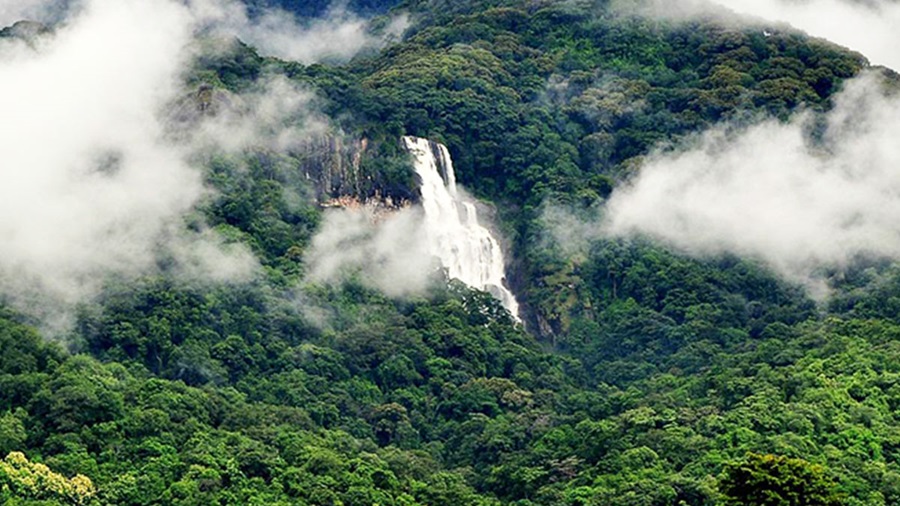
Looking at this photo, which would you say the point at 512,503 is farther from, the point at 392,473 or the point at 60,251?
the point at 60,251

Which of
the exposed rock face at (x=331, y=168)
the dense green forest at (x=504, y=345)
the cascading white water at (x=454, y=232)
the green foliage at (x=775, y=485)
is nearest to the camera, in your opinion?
the green foliage at (x=775, y=485)

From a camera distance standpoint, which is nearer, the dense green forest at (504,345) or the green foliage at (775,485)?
the green foliage at (775,485)

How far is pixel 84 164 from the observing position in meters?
99.1

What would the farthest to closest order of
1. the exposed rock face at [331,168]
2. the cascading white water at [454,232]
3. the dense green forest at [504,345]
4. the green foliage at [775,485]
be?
the cascading white water at [454,232] < the exposed rock face at [331,168] < the dense green forest at [504,345] < the green foliage at [775,485]

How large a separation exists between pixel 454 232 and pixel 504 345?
12.0 meters

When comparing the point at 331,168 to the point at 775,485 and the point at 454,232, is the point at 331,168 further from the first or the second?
the point at 775,485

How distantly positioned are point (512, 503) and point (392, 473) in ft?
15.6

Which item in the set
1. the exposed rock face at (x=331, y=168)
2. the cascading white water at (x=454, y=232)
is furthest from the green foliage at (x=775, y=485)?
the exposed rock face at (x=331, y=168)

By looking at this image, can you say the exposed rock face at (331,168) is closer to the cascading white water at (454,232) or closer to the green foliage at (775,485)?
the cascading white water at (454,232)

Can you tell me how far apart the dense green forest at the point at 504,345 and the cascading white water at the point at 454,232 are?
1134 millimetres

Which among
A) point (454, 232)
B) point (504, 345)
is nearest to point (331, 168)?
point (454, 232)

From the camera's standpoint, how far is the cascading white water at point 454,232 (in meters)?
109

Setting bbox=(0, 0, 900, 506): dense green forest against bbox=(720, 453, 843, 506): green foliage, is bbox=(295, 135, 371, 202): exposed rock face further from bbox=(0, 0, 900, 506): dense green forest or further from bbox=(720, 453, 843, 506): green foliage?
bbox=(720, 453, 843, 506): green foliage

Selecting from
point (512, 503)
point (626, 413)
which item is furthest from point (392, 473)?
point (626, 413)
